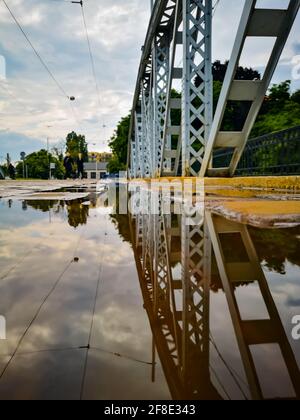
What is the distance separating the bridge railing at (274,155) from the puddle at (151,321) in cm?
624

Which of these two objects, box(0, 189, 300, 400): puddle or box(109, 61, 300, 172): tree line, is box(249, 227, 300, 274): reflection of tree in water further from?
box(109, 61, 300, 172): tree line

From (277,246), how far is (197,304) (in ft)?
4.30

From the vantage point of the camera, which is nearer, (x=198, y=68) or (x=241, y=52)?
(x=241, y=52)

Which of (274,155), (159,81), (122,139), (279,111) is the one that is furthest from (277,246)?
(122,139)

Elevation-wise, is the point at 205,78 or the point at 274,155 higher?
the point at 205,78

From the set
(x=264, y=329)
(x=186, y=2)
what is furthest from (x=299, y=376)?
(x=186, y=2)

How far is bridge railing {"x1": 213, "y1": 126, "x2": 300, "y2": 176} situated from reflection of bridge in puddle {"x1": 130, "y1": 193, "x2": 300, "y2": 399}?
Result: 5983 mm

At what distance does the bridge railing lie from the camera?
8159mm

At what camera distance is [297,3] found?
5879mm

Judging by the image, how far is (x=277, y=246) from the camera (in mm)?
2504

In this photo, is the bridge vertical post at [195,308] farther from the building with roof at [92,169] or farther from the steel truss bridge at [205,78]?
the building with roof at [92,169]

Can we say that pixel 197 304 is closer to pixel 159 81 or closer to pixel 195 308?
pixel 195 308

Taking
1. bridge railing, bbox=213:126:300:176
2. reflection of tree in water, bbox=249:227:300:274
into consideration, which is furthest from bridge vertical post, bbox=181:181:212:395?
bridge railing, bbox=213:126:300:176

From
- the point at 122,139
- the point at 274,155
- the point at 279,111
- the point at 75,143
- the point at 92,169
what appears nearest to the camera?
the point at 274,155
